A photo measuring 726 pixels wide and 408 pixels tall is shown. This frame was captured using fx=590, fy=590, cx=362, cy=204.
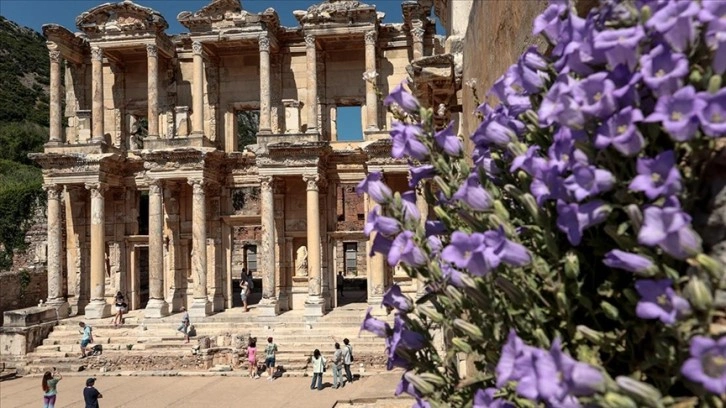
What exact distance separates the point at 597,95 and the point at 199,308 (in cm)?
2006

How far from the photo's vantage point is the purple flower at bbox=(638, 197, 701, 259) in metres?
1.12

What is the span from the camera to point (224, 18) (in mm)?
20875

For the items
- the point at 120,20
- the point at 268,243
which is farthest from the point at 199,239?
the point at 120,20

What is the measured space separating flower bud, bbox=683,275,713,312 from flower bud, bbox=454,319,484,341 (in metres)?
0.58

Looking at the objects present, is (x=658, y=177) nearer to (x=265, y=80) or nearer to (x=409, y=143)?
(x=409, y=143)

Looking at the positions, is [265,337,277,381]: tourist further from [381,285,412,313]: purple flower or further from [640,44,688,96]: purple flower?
[640,44,688,96]: purple flower

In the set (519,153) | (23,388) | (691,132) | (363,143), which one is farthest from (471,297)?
(363,143)

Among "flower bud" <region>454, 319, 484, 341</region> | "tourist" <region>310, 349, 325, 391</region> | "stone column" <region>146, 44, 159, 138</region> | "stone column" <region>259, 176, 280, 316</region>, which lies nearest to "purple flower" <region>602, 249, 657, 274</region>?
"flower bud" <region>454, 319, 484, 341</region>

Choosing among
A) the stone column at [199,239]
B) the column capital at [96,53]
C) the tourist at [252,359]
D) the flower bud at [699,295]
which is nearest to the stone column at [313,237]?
the stone column at [199,239]

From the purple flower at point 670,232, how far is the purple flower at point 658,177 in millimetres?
34

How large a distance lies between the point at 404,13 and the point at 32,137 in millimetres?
39346

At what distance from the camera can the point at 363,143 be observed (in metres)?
20.8

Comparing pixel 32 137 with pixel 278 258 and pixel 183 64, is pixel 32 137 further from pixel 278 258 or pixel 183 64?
pixel 278 258

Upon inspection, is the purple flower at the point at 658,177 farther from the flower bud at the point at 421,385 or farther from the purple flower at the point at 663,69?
the flower bud at the point at 421,385
